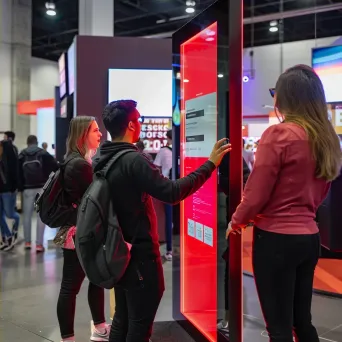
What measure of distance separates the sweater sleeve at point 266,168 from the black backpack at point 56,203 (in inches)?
46.9

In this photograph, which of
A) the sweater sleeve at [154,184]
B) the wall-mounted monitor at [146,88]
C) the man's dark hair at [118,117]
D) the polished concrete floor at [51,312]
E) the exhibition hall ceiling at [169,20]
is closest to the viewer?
the sweater sleeve at [154,184]

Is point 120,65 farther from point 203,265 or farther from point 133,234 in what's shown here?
point 133,234

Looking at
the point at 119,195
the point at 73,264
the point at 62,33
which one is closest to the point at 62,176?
the point at 73,264

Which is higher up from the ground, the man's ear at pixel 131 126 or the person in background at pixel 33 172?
the man's ear at pixel 131 126

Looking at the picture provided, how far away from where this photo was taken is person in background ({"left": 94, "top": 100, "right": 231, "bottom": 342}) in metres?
1.94

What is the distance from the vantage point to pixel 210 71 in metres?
2.67

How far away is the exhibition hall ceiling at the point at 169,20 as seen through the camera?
12929 mm

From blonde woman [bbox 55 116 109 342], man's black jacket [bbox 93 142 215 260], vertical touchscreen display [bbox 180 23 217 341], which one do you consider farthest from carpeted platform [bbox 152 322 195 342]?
man's black jacket [bbox 93 142 215 260]

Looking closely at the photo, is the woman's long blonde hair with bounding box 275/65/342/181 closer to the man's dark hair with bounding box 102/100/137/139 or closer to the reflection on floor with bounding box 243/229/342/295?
the man's dark hair with bounding box 102/100/137/139

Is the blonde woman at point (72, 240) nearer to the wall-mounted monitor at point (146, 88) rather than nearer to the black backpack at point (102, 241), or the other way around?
the black backpack at point (102, 241)

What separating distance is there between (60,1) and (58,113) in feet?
18.9

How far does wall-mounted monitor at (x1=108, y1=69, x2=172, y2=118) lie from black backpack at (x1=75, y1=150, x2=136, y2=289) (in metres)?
4.12

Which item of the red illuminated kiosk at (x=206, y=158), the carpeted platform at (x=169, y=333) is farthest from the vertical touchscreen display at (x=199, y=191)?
the carpeted platform at (x=169, y=333)

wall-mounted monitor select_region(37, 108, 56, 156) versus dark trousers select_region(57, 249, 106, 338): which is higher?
wall-mounted monitor select_region(37, 108, 56, 156)
